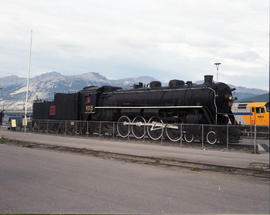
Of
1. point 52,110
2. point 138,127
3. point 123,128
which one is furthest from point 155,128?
point 52,110

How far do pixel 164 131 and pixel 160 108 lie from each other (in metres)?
1.68

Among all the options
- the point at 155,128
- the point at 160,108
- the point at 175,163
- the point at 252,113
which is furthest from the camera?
the point at 252,113

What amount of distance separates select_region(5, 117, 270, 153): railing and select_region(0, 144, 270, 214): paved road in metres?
8.26

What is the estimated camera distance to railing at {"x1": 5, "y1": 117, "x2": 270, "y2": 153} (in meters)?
18.8

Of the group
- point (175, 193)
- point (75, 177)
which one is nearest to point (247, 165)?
point (175, 193)

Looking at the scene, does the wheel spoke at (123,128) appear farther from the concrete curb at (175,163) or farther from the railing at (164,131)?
the concrete curb at (175,163)

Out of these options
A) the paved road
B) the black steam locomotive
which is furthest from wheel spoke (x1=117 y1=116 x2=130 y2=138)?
the paved road

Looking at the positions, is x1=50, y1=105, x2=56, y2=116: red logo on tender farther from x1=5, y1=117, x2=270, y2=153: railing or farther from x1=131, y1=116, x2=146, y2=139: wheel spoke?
x1=131, y1=116, x2=146, y2=139: wheel spoke

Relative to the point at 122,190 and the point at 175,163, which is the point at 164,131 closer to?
the point at 175,163

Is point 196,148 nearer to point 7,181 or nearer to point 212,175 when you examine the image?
point 212,175

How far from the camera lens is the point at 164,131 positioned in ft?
70.3

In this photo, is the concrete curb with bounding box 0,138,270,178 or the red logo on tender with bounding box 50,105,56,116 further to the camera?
the red logo on tender with bounding box 50,105,56,116

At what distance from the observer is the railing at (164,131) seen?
740 inches

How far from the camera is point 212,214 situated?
5.99 m
